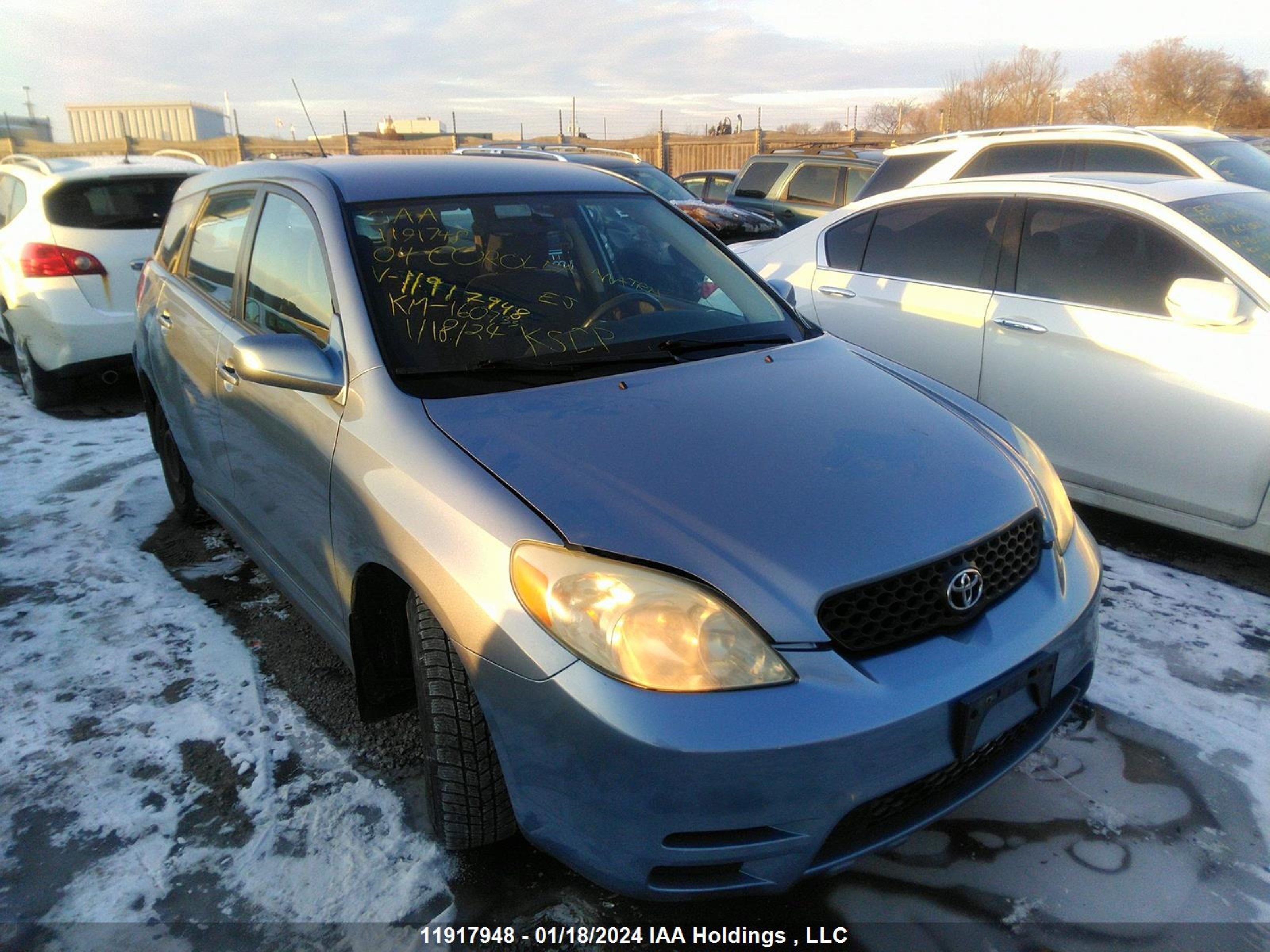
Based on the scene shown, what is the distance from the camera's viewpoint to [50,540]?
4.09 meters

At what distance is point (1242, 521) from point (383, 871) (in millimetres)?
3321

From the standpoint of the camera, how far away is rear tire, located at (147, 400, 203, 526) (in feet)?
13.6

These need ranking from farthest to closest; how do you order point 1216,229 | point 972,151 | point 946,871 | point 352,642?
1. point 972,151
2. point 1216,229
3. point 352,642
4. point 946,871

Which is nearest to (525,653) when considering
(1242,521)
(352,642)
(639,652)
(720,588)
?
(639,652)

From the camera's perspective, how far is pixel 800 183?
11.9 metres

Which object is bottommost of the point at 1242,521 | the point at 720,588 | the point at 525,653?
the point at 1242,521

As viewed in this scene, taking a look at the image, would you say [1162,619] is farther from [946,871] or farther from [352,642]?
[352,642]

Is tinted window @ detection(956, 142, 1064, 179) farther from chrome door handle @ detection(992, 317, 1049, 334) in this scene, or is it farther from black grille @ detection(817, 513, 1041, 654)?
black grille @ detection(817, 513, 1041, 654)

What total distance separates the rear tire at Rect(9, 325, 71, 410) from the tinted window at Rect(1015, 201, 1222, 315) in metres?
6.12

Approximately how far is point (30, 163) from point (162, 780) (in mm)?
5984

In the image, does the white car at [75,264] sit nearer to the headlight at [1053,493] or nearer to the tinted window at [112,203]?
the tinted window at [112,203]

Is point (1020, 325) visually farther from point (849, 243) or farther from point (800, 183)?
point (800, 183)

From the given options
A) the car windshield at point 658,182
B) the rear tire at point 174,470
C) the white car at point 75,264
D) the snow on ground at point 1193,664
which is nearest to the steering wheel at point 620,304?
the snow on ground at point 1193,664

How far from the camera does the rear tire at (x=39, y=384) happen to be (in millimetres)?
6062
